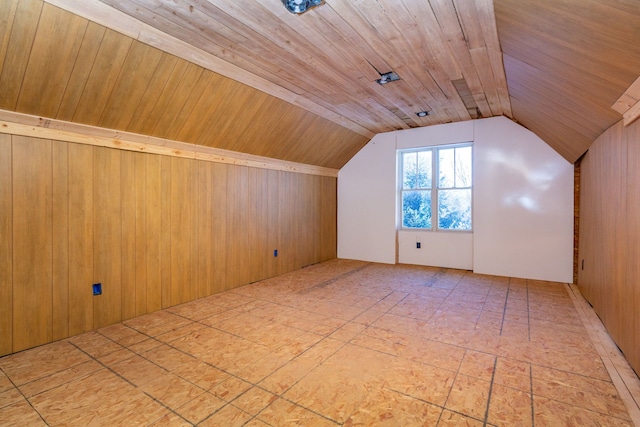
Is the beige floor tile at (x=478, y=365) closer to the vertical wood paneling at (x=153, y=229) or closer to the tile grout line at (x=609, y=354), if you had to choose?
the tile grout line at (x=609, y=354)

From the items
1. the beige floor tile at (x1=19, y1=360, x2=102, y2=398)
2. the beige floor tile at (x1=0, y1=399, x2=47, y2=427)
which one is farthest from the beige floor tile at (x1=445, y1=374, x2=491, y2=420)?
the beige floor tile at (x1=19, y1=360, x2=102, y2=398)

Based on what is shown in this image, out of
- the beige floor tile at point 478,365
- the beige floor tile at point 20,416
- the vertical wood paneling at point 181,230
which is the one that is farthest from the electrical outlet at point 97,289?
the beige floor tile at point 478,365

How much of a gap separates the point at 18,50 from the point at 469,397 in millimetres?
3618

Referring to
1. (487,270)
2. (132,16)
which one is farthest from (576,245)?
(132,16)

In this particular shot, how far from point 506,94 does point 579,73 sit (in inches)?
78.7

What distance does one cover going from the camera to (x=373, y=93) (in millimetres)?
3799

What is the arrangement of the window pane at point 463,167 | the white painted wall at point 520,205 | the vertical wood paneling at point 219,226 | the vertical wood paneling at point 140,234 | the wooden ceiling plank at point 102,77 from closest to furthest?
1. the wooden ceiling plank at point 102,77
2. the vertical wood paneling at point 140,234
3. the vertical wood paneling at point 219,226
4. the white painted wall at point 520,205
5. the window pane at point 463,167

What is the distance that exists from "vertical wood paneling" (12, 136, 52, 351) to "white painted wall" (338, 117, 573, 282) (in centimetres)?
479

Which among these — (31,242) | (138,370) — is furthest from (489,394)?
(31,242)

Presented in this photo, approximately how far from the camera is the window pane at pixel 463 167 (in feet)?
17.6

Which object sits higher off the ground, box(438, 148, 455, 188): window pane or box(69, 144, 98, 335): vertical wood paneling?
box(438, 148, 455, 188): window pane

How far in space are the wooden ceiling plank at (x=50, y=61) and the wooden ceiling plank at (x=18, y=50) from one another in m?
0.03

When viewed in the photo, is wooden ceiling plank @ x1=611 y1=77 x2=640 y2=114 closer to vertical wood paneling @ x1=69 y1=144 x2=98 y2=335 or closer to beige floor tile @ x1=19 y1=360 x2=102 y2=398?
beige floor tile @ x1=19 y1=360 x2=102 y2=398

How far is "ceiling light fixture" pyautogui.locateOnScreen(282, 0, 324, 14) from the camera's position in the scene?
80.8 inches
